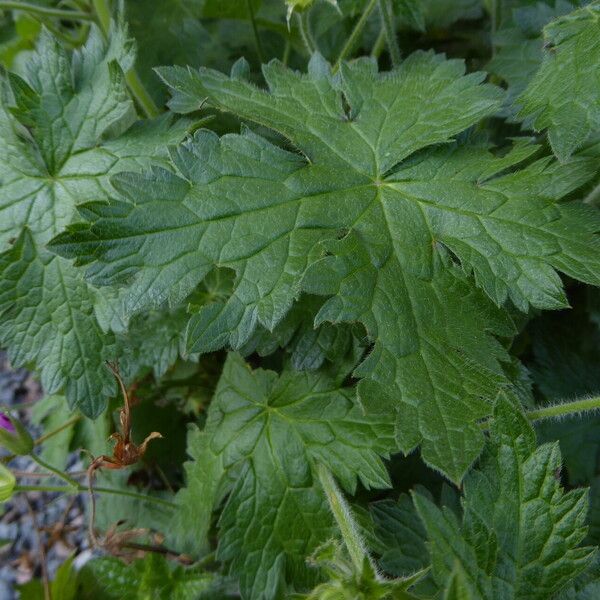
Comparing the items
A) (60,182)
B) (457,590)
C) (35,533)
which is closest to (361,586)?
(457,590)

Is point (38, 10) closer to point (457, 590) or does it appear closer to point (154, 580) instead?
point (154, 580)

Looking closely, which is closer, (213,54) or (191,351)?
(191,351)

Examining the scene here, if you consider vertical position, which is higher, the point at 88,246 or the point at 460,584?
the point at 88,246

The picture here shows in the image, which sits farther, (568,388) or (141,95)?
(141,95)

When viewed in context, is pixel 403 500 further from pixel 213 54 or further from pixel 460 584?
pixel 213 54

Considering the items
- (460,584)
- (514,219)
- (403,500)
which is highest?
(514,219)

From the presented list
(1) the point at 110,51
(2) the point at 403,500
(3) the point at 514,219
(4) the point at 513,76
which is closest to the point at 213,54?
(1) the point at 110,51
